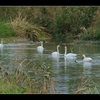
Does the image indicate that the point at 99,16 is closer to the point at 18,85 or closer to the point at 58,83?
the point at 58,83

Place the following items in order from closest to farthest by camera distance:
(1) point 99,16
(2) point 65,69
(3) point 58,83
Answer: (3) point 58,83
(2) point 65,69
(1) point 99,16

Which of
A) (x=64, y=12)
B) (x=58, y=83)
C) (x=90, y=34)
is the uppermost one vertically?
(x=64, y=12)

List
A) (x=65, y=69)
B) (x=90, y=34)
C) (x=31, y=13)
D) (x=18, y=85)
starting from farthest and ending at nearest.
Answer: (x=31, y=13) < (x=90, y=34) < (x=65, y=69) < (x=18, y=85)

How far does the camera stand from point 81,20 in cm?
2933

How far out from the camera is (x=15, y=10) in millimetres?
32969

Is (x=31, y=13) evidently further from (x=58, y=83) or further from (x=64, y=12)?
(x=58, y=83)

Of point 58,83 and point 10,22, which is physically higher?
point 10,22

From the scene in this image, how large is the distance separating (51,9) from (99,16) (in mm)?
5567
